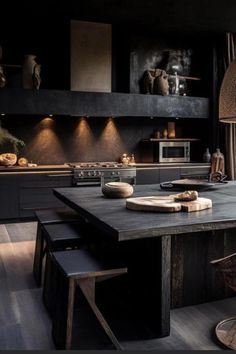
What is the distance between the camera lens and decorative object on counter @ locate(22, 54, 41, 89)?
567 cm

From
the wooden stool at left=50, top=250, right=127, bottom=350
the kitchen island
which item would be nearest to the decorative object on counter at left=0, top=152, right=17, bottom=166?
the kitchen island

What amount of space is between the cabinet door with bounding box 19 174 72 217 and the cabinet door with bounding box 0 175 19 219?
7 cm

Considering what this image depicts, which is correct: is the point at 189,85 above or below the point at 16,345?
above

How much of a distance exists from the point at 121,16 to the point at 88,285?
4603 millimetres

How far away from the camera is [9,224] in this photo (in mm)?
5410

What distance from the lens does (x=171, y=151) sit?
6645mm

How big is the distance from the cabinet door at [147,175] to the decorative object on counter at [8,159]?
1.91 metres

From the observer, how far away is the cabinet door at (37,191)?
545cm

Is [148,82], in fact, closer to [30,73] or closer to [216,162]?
[30,73]

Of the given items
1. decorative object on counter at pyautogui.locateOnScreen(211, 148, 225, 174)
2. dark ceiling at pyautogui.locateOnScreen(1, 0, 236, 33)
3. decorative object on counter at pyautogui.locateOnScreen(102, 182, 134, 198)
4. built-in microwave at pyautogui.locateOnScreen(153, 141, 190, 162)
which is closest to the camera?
decorative object on counter at pyautogui.locateOnScreen(102, 182, 134, 198)

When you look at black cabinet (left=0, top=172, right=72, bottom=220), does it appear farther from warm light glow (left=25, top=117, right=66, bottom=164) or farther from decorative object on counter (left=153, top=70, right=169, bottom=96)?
decorative object on counter (left=153, top=70, right=169, bottom=96)

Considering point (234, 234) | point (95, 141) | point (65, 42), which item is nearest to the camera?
point (234, 234)

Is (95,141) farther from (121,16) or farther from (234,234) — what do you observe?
(234,234)

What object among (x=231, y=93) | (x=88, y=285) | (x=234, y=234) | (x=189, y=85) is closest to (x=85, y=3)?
(x=189, y=85)
